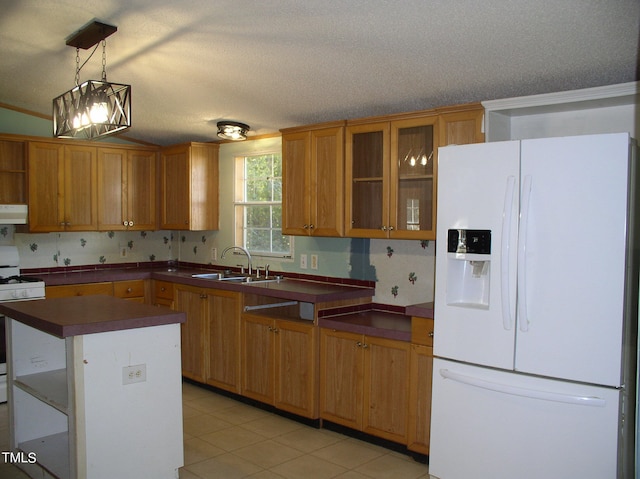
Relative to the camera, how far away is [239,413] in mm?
4031

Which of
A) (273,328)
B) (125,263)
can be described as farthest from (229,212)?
(273,328)

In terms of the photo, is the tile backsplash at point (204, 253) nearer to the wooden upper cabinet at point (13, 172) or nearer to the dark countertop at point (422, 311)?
the wooden upper cabinet at point (13, 172)

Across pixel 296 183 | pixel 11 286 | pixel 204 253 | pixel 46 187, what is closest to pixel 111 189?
pixel 46 187

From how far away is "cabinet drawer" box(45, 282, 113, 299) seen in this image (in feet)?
15.5

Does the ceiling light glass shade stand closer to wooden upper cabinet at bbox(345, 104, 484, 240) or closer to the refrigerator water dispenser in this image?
wooden upper cabinet at bbox(345, 104, 484, 240)

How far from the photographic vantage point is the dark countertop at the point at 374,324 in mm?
3268

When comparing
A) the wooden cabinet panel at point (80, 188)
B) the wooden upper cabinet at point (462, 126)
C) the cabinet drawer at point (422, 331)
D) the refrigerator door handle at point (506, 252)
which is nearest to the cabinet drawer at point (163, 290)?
the wooden cabinet panel at point (80, 188)

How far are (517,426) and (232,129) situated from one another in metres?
3.11

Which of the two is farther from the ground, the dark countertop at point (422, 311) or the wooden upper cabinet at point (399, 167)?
the wooden upper cabinet at point (399, 167)

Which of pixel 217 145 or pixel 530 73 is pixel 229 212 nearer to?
pixel 217 145

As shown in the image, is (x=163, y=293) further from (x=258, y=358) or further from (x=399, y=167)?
(x=399, y=167)

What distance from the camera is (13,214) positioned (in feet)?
15.0

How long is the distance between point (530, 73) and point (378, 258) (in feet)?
5.57

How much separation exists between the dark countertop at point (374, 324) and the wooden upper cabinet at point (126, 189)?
8.76 ft
